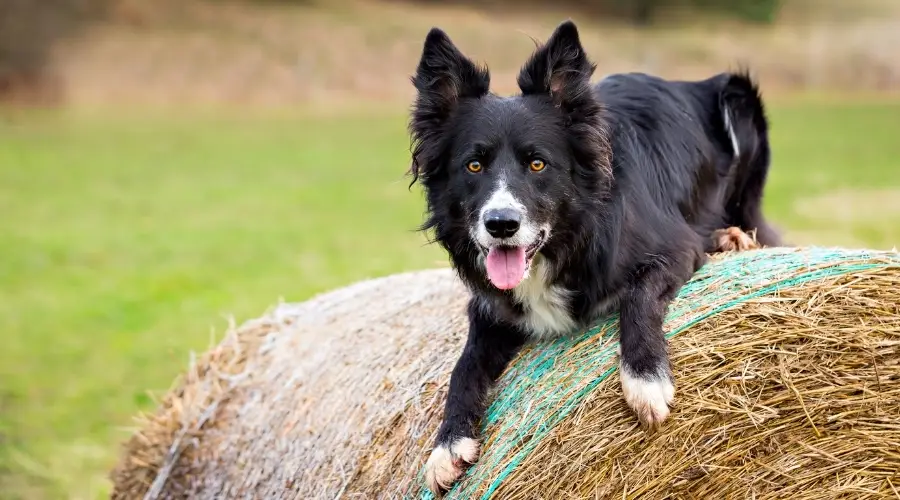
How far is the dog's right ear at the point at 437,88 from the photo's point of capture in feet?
11.8

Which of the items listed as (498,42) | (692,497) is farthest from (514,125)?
(498,42)

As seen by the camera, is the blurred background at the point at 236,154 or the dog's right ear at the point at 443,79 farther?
the blurred background at the point at 236,154

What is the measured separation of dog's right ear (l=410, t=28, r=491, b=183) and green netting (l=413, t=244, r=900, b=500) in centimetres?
94

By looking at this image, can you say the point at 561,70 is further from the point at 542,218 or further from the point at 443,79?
the point at 542,218

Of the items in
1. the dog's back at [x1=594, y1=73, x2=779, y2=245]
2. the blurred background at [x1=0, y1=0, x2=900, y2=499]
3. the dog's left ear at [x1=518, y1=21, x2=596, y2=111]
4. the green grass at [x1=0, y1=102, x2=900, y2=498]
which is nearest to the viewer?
the dog's left ear at [x1=518, y1=21, x2=596, y2=111]

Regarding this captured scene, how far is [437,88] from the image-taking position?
366 cm

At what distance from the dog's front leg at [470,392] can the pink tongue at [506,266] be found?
1.32 feet

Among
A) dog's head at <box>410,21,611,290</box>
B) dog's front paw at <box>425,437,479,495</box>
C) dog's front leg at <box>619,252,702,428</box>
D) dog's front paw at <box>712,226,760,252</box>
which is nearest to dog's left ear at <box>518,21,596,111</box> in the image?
dog's head at <box>410,21,611,290</box>

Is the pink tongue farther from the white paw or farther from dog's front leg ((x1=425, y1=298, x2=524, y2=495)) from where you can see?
the white paw

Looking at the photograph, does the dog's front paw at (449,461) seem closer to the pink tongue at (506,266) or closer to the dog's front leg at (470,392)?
the dog's front leg at (470,392)

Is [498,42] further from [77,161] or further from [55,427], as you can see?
[55,427]

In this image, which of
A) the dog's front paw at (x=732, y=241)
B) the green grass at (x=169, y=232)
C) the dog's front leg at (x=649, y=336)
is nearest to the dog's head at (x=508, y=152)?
the dog's front leg at (x=649, y=336)

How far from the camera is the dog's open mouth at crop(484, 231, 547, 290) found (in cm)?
332

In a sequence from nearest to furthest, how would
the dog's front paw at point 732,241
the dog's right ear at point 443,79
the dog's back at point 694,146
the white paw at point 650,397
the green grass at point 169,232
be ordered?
1. the white paw at point 650,397
2. the dog's right ear at point 443,79
3. the dog's back at point 694,146
4. the dog's front paw at point 732,241
5. the green grass at point 169,232
